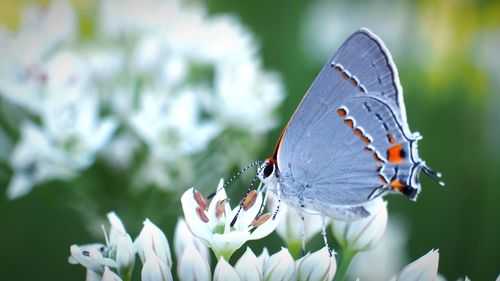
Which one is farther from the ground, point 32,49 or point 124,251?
point 32,49

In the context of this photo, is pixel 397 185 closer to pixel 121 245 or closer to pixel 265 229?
pixel 265 229

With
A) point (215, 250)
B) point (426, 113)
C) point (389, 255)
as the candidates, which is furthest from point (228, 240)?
point (426, 113)

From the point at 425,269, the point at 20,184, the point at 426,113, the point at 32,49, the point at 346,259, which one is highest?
the point at 32,49

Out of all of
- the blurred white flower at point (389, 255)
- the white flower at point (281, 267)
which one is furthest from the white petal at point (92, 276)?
the blurred white flower at point (389, 255)

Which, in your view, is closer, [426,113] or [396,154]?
[396,154]

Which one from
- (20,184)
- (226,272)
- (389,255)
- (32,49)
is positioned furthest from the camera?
(389,255)

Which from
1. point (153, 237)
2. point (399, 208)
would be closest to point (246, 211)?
point (153, 237)

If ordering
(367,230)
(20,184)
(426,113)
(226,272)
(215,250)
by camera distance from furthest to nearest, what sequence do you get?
(426,113), (20,184), (367,230), (215,250), (226,272)

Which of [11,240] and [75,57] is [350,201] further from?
Result: [11,240]

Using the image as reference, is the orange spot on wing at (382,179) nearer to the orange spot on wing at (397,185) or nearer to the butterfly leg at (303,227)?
the orange spot on wing at (397,185)
